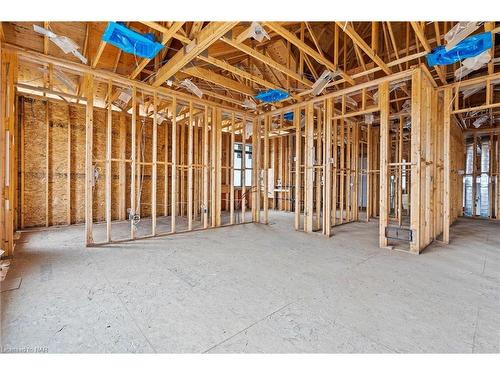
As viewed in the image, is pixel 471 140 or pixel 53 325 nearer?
pixel 53 325

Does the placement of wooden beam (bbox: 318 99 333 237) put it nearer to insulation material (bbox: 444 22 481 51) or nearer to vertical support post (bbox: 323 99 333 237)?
vertical support post (bbox: 323 99 333 237)

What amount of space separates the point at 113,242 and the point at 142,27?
4045 millimetres

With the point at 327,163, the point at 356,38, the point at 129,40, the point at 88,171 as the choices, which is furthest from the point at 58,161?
the point at 356,38

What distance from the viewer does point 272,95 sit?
5605 mm

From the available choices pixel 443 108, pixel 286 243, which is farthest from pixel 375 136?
pixel 286 243

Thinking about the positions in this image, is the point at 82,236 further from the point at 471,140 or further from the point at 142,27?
the point at 471,140

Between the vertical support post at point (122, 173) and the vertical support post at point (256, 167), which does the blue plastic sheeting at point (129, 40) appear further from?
the vertical support post at point (256, 167)

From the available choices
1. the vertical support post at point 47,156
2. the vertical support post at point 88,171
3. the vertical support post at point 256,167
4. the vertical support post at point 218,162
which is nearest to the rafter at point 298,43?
the vertical support post at point 218,162

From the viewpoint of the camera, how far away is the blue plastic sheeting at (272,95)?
5.43 m

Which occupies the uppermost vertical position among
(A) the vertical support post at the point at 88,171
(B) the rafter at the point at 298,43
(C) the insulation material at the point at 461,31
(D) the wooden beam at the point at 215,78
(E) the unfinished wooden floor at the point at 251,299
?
(D) the wooden beam at the point at 215,78

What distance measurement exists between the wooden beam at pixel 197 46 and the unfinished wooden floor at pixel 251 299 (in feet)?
10.6

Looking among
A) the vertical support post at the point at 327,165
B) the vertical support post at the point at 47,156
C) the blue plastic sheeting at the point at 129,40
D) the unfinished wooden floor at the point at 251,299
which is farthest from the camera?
the vertical support post at the point at 47,156

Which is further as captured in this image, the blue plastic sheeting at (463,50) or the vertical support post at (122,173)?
the vertical support post at (122,173)
